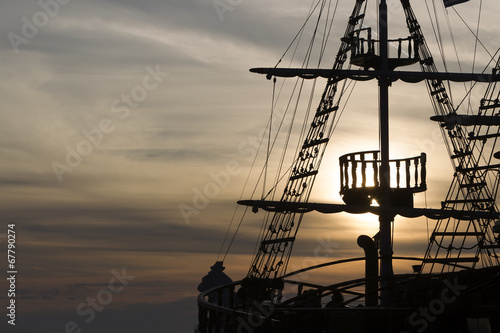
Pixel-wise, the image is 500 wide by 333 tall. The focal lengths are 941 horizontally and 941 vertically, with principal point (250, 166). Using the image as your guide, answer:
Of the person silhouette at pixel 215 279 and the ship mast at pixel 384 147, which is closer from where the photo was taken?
the ship mast at pixel 384 147

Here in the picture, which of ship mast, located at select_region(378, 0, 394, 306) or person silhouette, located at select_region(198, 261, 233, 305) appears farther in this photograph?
person silhouette, located at select_region(198, 261, 233, 305)

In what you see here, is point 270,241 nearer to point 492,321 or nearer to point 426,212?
point 426,212

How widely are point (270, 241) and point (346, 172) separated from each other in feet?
16.9

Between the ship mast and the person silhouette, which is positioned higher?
the ship mast

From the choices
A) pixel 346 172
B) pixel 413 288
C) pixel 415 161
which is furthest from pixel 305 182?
pixel 413 288

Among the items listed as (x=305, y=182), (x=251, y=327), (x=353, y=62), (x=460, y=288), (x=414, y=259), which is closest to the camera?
(x=460, y=288)

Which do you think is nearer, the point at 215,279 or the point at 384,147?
the point at 384,147

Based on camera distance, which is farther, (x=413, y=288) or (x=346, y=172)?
(x=346, y=172)

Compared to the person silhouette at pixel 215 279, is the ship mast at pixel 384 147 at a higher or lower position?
higher

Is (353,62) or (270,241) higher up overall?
(353,62)

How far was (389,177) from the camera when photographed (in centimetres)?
3969

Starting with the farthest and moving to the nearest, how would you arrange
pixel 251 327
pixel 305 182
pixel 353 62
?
pixel 353 62 → pixel 305 182 → pixel 251 327

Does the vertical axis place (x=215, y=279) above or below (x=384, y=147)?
below

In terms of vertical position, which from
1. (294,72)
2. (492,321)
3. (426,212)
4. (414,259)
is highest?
(294,72)
